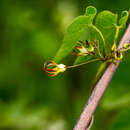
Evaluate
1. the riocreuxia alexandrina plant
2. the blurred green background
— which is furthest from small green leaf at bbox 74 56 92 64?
the blurred green background

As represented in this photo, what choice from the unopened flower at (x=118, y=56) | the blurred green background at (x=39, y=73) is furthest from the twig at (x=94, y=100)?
the blurred green background at (x=39, y=73)

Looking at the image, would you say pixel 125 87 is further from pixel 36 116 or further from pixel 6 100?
pixel 6 100

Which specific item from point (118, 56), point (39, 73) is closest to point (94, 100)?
point (118, 56)

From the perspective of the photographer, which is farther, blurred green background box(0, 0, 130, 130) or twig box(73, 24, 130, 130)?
blurred green background box(0, 0, 130, 130)

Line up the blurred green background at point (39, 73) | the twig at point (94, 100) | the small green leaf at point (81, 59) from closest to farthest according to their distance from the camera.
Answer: the twig at point (94, 100), the small green leaf at point (81, 59), the blurred green background at point (39, 73)

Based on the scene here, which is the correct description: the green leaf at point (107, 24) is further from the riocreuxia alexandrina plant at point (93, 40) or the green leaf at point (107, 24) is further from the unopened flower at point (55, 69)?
the unopened flower at point (55, 69)

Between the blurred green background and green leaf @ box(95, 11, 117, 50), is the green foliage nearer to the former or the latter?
green leaf @ box(95, 11, 117, 50)

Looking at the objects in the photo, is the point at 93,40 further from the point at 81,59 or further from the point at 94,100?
the point at 94,100
